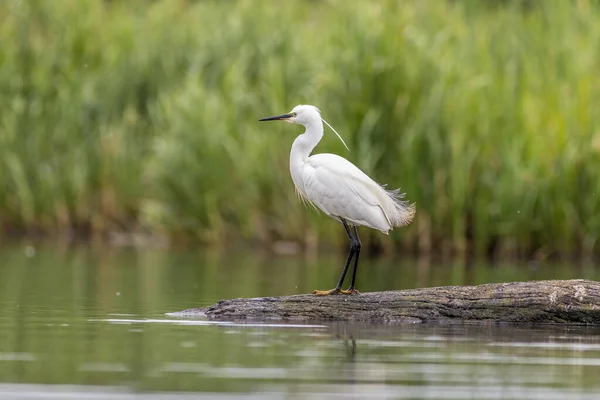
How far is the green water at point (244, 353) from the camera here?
281 inches

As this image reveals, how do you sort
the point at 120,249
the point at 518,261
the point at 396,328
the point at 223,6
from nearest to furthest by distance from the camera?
the point at 396,328 → the point at 518,261 → the point at 120,249 → the point at 223,6

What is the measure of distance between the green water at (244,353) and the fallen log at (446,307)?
0.62ft

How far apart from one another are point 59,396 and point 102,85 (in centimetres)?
1716

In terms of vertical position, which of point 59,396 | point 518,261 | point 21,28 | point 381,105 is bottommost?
point 59,396

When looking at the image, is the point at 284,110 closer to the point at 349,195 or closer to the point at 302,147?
the point at 302,147

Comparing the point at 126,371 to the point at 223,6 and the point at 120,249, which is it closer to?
the point at 120,249

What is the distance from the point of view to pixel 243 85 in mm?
22031

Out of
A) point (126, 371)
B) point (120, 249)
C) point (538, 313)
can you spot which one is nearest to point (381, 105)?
point (120, 249)

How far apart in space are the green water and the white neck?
1.61 m

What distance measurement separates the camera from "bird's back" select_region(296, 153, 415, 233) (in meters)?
11.6

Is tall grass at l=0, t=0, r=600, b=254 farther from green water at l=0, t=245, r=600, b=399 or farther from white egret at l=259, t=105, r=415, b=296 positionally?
white egret at l=259, t=105, r=415, b=296

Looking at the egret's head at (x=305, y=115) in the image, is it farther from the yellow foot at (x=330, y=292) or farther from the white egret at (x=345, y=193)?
the yellow foot at (x=330, y=292)

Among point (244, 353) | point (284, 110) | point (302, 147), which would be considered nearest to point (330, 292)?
point (302, 147)

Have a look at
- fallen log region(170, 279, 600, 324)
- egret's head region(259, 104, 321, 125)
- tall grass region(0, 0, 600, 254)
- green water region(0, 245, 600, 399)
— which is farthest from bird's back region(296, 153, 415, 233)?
tall grass region(0, 0, 600, 254)
